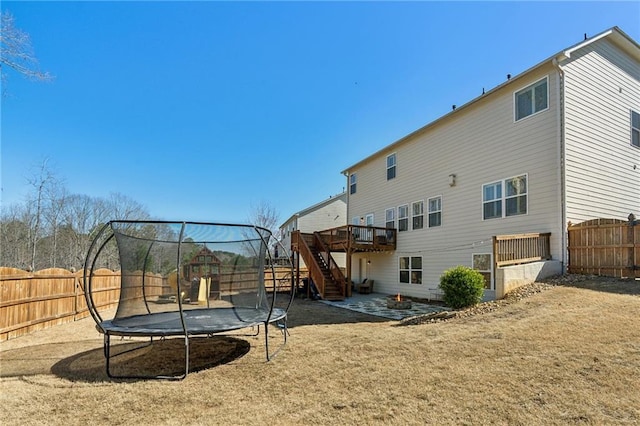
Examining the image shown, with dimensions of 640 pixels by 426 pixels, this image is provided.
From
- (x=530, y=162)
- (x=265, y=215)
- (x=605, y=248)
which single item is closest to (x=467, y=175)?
(x=530, y=162)

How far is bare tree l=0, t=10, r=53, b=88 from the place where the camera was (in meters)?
6.28

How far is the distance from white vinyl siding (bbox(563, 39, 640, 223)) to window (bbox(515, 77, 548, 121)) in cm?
56

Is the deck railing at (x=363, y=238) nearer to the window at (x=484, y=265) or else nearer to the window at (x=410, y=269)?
the window at (x=410, y=269)

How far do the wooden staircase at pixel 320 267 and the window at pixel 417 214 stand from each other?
379cm

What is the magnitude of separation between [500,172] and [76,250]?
1054 inches

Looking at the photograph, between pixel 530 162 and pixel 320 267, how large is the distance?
29.8 feet

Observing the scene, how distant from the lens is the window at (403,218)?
49.5 ft

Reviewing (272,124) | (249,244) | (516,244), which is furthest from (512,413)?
(272,124)

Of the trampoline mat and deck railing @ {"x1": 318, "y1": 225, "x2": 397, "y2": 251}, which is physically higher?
deck railing @ {"x1": 318, "y1": 225, "x2": 397, "y2": 251}

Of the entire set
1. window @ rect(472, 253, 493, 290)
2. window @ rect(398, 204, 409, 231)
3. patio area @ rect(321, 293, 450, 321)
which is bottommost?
patio area @ rect(321, 293, 450, 321)

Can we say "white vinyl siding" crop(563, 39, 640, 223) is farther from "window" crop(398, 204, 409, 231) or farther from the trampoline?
the trampoline

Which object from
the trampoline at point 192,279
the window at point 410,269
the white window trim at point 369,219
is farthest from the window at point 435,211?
the trampoline at point 192,279

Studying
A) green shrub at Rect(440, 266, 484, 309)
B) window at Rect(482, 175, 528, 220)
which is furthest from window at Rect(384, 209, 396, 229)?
green shrub at Rect(440, 266, 484, 309)

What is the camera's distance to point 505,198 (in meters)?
10.7
